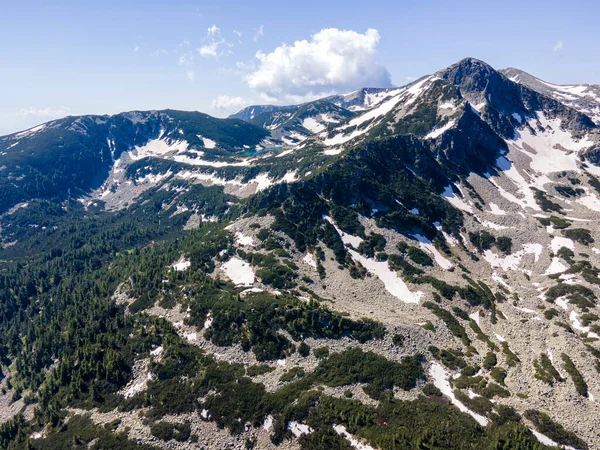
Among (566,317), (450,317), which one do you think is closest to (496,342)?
(450,317)

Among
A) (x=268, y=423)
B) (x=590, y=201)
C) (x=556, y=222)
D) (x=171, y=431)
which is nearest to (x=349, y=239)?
(x=268, y=423)

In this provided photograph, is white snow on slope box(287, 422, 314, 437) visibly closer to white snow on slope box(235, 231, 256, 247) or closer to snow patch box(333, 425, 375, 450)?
snow patch box(333, 425, 375, 450)

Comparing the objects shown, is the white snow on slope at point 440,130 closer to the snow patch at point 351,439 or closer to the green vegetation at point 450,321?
the green vegetation at point 450,321

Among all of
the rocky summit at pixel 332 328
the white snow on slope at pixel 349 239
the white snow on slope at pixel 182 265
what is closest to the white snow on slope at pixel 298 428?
the rocky summit at pixel 332 328

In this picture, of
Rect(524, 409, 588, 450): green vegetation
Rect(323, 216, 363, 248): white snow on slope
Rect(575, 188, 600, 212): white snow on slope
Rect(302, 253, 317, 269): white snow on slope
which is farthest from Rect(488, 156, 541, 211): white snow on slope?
Rect(524, 409, 588, 450): green vegetation

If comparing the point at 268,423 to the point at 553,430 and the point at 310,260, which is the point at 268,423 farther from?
the point at 310,260
